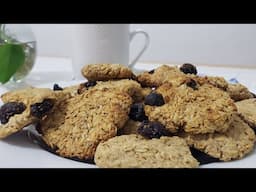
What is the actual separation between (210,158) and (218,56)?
1.29m

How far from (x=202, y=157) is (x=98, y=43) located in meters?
0.67

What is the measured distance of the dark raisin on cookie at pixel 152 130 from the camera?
0.64 metres

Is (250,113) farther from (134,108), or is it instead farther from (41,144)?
(41,144)

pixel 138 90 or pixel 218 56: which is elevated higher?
pixel 138 90

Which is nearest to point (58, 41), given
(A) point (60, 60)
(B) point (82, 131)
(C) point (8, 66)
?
(A) point (60, 60)

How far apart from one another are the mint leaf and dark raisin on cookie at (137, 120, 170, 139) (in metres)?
0.49

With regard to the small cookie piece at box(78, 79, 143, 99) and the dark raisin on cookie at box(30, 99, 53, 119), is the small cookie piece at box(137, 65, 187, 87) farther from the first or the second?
the dark raisin on cookie at box(30, 99, 53, 119)

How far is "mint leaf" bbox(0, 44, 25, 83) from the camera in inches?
40.7

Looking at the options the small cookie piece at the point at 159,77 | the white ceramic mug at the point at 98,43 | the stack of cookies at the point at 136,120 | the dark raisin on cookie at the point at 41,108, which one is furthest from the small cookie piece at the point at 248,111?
the white ceramic mug at the point at 98,43

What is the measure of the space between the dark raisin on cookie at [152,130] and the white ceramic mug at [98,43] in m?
0.61

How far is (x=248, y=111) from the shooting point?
Answer: 2.46 feet

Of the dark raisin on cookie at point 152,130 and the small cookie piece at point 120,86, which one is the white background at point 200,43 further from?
the dark raisin on cookie at point 152,130

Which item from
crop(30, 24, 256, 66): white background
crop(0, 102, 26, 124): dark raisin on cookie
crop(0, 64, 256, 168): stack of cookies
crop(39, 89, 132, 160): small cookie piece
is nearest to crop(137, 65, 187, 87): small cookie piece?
crop(0, 64, 256, 168): stack of cookies

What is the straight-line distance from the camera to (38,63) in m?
1.47
